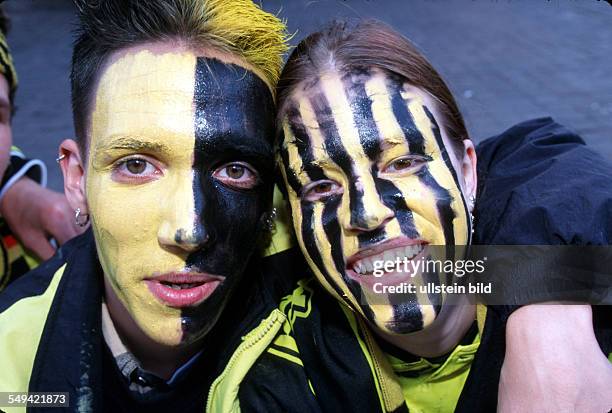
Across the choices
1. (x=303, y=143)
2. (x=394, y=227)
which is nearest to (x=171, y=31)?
(x=303, y=143)

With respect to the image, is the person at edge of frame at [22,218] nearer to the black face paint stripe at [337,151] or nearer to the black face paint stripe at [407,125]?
the black face paint stripe at [337,151]

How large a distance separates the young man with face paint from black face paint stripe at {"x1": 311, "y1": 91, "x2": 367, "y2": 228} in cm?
17

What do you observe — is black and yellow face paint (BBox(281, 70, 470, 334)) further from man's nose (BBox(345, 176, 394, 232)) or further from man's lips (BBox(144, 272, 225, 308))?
man's lips (BBox(144, 272, 225, 308))

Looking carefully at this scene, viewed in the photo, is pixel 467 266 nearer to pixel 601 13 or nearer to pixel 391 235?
pixel 391 235

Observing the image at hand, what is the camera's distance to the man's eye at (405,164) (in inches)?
68.2

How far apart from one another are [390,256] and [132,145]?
0.74 metres

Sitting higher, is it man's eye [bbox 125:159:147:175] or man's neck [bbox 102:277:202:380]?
man's eye [bbox 125:159:147:175]

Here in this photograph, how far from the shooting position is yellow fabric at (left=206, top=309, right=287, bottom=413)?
5.70ft

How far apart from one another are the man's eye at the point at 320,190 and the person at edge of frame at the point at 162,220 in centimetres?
14

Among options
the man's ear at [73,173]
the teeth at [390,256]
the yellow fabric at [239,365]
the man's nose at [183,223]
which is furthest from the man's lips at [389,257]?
the man's ear at [73,173]

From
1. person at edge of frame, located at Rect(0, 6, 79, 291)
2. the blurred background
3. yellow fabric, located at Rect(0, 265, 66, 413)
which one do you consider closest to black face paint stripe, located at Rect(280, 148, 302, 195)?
yellow fabric, located at Rect(0, 265, 66, 413)

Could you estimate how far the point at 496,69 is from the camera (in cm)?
465

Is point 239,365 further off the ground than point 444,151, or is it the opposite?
point 444,151

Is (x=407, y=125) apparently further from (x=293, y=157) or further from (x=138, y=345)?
(x=138, y=345)
